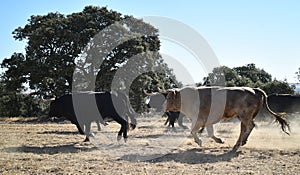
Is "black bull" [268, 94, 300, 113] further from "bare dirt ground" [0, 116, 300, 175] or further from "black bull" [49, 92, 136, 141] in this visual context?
"black bull" [49, 92, 136, 141]

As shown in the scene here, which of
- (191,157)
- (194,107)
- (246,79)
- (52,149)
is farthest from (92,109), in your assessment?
(246,79)

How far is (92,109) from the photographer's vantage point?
1465cm

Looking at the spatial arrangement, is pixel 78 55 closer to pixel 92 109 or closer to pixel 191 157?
pixel 92 109

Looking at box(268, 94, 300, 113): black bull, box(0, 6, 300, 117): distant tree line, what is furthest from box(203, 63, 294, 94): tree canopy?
box(268, 94, 300, 113): black bull

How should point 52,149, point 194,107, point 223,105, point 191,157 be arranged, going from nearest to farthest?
point 191,157
point 223,105
point 52,149
point 194,107

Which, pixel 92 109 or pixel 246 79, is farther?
pixel 246 79

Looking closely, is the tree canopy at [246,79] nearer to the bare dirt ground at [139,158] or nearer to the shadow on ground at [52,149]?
the bare dirt ground at [139,158]

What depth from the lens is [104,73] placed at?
3039 centimetres

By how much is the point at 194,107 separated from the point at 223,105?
0.94m

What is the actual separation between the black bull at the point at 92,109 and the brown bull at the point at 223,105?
3.01 m

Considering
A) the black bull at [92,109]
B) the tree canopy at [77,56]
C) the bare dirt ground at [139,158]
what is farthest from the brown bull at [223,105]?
the tree canopy at [77,56]

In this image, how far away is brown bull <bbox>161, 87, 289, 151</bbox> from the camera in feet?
37.6

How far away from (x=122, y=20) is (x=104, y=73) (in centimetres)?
589

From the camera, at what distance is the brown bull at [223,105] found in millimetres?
11445
